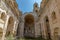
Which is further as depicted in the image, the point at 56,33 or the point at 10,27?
the point at 10,27

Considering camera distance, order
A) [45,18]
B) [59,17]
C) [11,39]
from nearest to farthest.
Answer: [59,17]
[11,39]
[45,18]

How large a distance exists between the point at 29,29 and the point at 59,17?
14669mm

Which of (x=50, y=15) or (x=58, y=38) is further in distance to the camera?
(x=50, y=15)

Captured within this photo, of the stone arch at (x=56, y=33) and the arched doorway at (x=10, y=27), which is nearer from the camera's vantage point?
the stone arch at (x=56, y=33)

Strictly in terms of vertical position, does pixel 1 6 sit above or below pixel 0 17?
above

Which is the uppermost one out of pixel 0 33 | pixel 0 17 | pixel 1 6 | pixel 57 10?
pixel 1 6

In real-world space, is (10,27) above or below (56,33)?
above

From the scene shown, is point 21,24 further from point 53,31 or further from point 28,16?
point 53,31

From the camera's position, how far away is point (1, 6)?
12336 millimetres

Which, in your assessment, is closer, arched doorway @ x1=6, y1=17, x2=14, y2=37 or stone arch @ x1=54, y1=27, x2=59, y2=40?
stone arch @ x1=54, y1=27, x2=59, y2=40

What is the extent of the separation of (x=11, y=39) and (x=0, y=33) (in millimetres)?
1822

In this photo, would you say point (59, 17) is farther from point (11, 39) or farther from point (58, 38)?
point (11, 39)

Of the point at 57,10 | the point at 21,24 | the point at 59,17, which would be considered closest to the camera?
the point at 59,17

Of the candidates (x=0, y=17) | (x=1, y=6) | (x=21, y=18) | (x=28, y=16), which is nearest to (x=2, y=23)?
(x=0, y=17)
